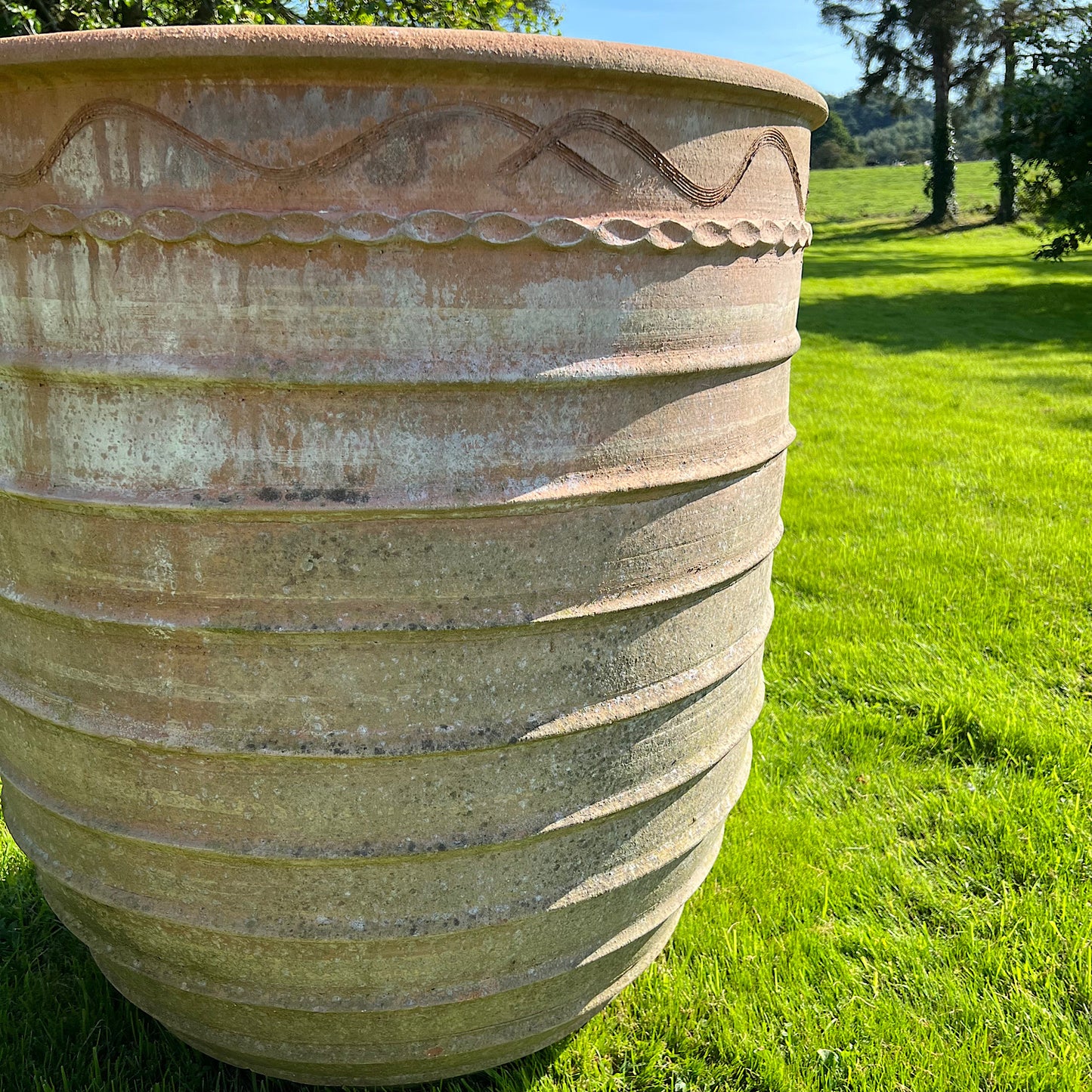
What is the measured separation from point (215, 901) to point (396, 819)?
31cm

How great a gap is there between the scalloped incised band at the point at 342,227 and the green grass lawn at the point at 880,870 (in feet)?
5.06

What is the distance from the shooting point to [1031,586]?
13.6 ft

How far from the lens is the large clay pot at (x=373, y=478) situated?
1.14 metres

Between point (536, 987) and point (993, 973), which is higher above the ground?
point (536, 987)

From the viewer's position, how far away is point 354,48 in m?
1.07

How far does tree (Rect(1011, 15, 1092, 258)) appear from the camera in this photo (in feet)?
39.2

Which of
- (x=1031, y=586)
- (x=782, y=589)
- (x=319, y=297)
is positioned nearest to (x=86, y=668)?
(x=319, y=297)

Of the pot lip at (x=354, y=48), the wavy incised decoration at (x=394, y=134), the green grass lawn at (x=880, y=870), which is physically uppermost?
the pot lip at (x=354, y=48)

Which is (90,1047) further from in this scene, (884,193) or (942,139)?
(884,193)

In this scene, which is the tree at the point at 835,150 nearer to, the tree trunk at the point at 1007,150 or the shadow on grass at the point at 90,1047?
the tree trunk at the point at 1007,150

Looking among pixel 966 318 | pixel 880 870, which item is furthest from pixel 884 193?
pixel 880 870

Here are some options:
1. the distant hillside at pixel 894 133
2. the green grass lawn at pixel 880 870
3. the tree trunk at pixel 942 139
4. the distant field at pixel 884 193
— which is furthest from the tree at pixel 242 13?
the distant hillside at pixel 894 133

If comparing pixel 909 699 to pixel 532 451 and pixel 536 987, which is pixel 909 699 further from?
pixel 532 451

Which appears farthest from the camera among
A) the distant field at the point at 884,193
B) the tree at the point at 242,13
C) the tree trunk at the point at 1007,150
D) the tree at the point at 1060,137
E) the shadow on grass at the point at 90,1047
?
the distant field at the point at 884,193
